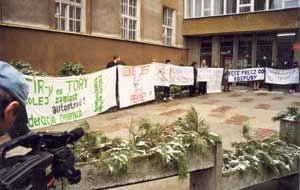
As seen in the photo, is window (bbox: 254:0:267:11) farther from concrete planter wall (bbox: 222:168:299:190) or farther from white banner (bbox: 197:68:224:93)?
concrete planter wall (bbox: 222:168:299:190)

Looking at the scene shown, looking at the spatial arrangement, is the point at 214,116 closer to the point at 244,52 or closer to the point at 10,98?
the point at 10,98

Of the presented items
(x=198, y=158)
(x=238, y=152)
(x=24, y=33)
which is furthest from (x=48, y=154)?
(x=24, y=33)

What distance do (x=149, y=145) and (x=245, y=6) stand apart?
22.5 m

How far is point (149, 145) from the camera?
12.6 ft

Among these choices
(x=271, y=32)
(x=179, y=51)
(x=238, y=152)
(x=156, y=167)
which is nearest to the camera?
(x=156, y=167)

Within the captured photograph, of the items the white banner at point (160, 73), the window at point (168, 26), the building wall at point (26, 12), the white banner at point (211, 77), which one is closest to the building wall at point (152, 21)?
the window at point (168, 26)

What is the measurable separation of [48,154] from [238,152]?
3.75 m

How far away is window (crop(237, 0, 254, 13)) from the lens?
24472mm

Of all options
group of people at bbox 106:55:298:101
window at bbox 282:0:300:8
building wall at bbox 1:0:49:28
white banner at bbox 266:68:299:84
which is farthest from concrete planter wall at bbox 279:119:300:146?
window at bbox 282:0:300:8

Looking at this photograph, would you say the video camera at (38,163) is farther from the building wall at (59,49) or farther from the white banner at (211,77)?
the white banner at (211,77)

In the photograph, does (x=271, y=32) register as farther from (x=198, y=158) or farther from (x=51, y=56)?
(x=198, y=158)

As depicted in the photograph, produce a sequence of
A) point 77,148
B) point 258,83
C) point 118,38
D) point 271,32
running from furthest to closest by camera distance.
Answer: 1. point 271,32
2. point 258,83
3. point 118,38
4. point 77,148

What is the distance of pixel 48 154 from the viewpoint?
1.54 meters

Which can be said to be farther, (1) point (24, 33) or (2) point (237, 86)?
(2) point (237, 86)
